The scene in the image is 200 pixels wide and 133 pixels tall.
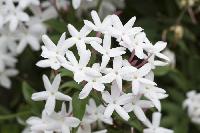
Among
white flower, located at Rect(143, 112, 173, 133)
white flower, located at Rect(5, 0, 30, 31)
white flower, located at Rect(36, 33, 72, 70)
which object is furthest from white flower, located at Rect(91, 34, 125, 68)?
white flower, located at Rect(5, 0, 30, 31)

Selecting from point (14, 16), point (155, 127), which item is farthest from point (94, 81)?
point (14, 16)

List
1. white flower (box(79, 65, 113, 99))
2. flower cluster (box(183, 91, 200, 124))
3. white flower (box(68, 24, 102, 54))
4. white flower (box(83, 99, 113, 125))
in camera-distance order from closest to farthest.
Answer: white flower (box(79, 65, 113, 99)) → white flower (box(68, 24, 102, 54)) → white flower (box(83, 99, 113, 125)) → flower cluster (box(183, 91, 200, 124))

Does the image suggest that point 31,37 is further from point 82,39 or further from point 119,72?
point 119,72

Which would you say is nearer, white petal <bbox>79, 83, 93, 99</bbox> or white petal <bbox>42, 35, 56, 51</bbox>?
white petal <bbox>79, 83, 93, 99</bbox>

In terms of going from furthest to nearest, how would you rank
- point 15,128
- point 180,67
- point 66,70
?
point 180,67 < point 15,128 < point 66,70

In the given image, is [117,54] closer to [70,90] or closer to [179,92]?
[70,90]

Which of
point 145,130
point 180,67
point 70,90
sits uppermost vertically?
point 180,67

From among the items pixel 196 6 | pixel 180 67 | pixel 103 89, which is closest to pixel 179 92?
pixel 180 67

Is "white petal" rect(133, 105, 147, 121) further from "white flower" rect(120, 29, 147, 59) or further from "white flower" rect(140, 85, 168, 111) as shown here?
"white flower" rect(120, 29, 147, 59)
